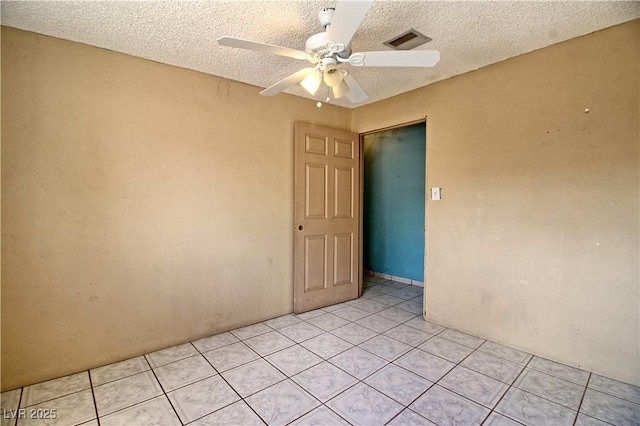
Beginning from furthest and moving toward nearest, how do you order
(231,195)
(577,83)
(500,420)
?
(231,195) < (577,83) < (500,420)

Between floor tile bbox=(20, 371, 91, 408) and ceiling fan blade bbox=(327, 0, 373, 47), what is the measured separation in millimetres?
2766

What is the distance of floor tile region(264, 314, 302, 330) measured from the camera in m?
3.20

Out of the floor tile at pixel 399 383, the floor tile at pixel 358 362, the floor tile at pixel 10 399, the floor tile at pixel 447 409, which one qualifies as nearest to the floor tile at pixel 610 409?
the floor tile at pixel 447 409

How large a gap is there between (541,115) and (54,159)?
3723mm

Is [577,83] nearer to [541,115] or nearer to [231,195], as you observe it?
[541,115]

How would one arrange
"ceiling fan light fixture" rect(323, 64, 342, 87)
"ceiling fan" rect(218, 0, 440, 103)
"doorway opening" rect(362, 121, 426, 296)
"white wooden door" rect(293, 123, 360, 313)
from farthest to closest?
1. "doorway opening" rect(362, 121, 426, 296)
2. "white wooden door" rect(293, 123, 360, 313)
3. "ceiling fan light fixture" rect(323, 64, 342, 87)
4. "ceiling fan" rect(218, 0, 440, 103)

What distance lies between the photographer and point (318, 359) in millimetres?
2492

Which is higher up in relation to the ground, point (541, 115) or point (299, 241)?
point (541, 115)

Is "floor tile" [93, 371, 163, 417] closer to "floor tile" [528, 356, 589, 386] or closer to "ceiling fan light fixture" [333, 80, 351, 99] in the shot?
"ceiling fan light fixture" [333, 80, 351, 99]

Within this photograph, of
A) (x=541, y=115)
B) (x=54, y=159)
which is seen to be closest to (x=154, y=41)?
(x=54, y=159)

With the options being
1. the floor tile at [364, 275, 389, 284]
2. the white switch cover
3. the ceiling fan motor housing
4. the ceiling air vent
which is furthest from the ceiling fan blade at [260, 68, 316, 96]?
the floor tile at [364, 275, 389, 284]

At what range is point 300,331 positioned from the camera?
3.04m

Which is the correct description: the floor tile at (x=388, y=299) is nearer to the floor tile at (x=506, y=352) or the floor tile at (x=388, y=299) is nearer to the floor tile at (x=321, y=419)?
the floor tile at (x=506, y=352)

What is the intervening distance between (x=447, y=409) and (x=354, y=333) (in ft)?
3.81
